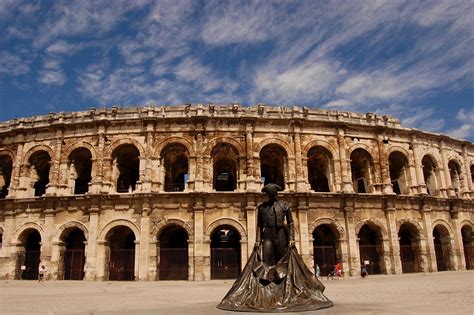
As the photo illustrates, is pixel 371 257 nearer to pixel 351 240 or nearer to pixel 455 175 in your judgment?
pixel 351 240

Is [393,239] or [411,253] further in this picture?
[411,253]

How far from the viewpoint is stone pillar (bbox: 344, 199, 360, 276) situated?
1691 centimetres

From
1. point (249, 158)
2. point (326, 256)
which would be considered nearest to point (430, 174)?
point (326, 256)

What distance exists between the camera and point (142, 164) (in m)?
17.3

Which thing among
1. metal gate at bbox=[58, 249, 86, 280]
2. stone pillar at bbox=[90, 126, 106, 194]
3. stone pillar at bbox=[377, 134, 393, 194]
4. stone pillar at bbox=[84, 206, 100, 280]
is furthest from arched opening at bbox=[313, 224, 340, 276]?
metal gate at bbox=[58, 249, 86, 280]

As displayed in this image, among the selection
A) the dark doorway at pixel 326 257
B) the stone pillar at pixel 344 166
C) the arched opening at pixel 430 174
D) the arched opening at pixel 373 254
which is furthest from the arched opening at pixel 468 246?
the dark doorway at pixel 326 257

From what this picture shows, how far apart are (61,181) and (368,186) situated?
15.2m

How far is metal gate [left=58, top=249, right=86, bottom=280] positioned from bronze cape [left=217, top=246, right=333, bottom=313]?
1332cm

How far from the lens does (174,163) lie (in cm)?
1998

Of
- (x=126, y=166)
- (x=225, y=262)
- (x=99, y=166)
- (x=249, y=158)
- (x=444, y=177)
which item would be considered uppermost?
(x=126, y=166)

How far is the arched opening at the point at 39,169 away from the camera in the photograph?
18.8 meters

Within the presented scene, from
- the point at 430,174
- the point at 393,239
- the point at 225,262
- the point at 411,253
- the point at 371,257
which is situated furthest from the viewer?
the point at 430,174

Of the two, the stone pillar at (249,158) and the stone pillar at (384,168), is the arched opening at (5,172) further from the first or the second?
the stone pillar at (384,168)

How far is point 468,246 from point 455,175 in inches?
162
